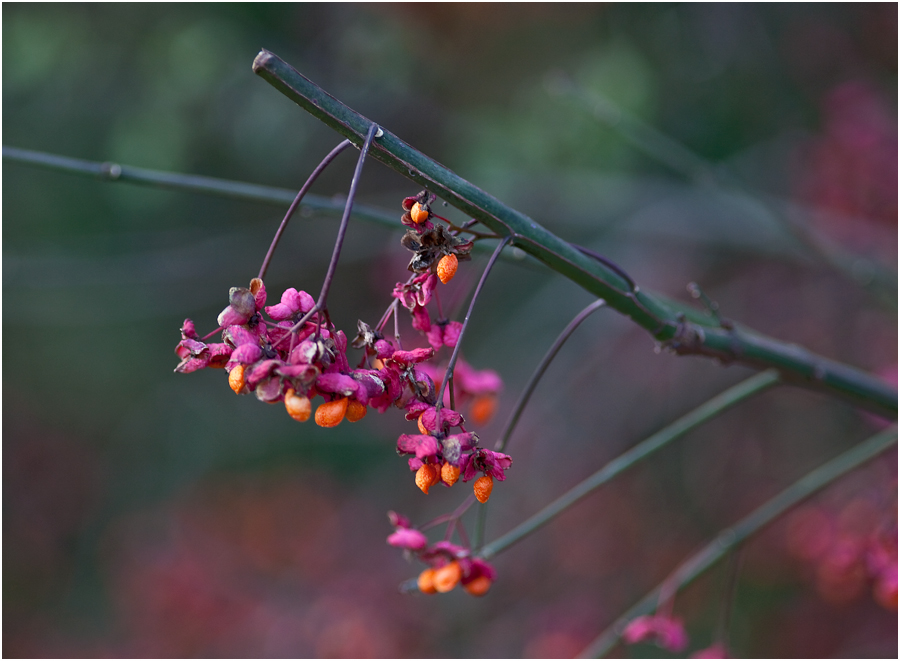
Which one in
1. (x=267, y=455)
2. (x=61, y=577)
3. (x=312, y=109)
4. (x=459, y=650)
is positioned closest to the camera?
(x=312, y=109)

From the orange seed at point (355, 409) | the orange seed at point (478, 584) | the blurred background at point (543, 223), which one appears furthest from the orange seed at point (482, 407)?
the blurred background at point (543, 223)

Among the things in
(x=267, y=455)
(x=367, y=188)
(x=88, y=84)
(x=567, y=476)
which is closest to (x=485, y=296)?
(x=367, y=188)

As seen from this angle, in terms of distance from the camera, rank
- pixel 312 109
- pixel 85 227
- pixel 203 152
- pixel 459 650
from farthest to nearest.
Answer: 1. pixel 85 227
2. pixel 203 152
3. pixel 459 650
4. pixel 312 109

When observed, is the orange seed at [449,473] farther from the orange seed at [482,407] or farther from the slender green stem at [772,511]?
the slender green stem at [772,511]

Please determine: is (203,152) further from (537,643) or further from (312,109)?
(312,109)

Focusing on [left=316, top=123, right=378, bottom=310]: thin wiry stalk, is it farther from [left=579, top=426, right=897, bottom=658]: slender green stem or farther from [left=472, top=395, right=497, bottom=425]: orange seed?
[left=579, top=426, right=897, bottom=658]: slender green stem

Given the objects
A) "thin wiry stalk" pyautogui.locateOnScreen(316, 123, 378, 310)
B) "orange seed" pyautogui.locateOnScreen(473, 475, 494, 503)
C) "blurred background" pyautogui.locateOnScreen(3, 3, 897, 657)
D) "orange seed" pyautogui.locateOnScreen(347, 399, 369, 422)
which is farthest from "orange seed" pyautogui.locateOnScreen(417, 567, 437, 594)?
"blurred background" pyautogui.locateOnScreen(3, 3, 897, 657)
